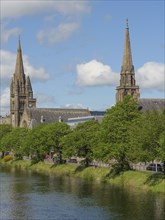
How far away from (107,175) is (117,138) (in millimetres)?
8569

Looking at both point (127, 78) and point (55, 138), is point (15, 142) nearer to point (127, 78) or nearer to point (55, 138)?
point (55, 138)

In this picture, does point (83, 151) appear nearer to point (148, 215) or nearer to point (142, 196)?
point (142, 196)

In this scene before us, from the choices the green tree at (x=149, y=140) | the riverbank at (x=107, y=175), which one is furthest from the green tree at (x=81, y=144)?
the green tree at (x=149, y=140)

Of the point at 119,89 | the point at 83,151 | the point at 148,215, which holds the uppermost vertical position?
the point at 119,89

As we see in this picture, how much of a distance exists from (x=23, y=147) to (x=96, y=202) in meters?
77.2

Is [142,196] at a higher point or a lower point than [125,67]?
lower

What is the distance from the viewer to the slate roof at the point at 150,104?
138762mm

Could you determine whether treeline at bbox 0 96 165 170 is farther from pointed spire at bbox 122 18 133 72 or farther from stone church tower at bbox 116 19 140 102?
pointed spire at bbox 122 18 133 72

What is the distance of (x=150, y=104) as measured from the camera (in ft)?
460

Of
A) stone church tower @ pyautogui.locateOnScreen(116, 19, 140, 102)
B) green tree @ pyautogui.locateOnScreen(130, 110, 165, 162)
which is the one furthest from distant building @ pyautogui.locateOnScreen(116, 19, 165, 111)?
green tree @ pyautogui.locateOnScreen(130, 110, 165, 162)

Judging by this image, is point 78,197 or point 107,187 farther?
point 107,187

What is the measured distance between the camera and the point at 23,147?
145375 millimetres

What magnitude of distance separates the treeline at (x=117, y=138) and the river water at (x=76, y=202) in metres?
6.97

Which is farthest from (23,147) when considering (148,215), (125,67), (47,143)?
(148,215)
